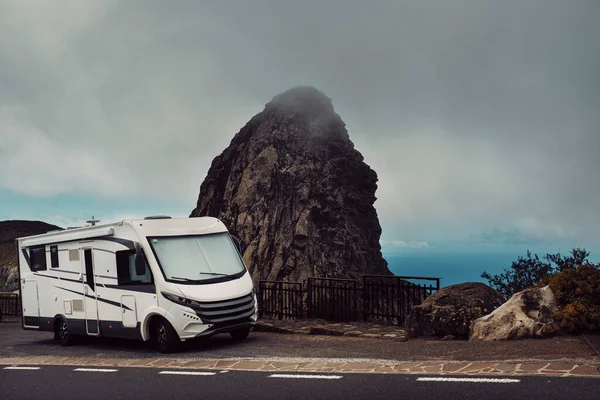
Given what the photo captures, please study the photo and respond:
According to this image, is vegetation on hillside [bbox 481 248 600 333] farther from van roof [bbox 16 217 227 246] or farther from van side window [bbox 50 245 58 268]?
van side window [bbox 50 245 58 268]

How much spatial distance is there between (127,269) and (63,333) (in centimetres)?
405

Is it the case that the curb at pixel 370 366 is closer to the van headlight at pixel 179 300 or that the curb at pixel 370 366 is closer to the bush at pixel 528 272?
the van headlight at pixel 179 300

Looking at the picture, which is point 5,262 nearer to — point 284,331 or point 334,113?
point 334,113

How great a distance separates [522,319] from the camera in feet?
41.5

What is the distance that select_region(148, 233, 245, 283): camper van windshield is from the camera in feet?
48.6

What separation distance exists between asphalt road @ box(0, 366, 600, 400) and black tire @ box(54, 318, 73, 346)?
223 inches

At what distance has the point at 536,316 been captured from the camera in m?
12.7

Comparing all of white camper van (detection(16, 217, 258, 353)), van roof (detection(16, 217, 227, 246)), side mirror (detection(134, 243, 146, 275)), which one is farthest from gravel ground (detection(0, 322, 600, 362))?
van roof (detection(16, 217, 227, 246))

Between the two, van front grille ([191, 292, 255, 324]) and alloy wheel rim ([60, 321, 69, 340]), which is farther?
alloy wheel rim ([60, 321, 69, 340])

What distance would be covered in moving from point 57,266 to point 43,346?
240 cm

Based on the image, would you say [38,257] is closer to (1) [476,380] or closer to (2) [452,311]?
(2) [452,311]

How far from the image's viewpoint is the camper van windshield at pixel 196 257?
48.6 feet

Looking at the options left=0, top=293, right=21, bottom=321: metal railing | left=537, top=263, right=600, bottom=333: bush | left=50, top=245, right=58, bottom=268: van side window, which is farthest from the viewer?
left=0, top=293, right=21, bottom=321: metal railing

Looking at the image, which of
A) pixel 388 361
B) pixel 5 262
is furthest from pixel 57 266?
pixel 5 262
